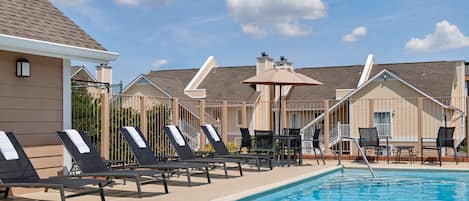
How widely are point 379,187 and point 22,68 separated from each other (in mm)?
6733

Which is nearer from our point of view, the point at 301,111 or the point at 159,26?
the point at 301,111

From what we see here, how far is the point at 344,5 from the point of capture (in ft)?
83.3

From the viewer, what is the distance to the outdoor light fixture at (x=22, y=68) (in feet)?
28.0

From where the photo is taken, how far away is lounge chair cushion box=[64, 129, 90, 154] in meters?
8.44

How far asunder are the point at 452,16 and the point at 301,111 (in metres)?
7.85

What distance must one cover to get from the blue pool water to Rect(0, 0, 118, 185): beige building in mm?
3274

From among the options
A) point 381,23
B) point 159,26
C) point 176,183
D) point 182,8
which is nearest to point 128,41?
point 159,26

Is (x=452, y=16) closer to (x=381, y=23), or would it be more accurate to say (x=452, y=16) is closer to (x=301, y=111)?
(x=381, y=23)

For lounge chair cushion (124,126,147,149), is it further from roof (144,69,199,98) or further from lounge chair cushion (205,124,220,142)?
roof (144,69,199,98)

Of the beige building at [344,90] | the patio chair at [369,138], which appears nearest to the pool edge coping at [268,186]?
the patio chair at [369,138]

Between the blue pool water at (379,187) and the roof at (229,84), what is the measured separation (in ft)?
71.9

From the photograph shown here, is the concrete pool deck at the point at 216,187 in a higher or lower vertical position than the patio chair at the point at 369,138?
lower

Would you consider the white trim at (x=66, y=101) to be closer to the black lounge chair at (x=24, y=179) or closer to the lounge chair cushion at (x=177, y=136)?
the black lounge chair at (x=24, y=179)

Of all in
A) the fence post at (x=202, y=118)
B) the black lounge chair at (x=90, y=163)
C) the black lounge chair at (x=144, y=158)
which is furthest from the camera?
the fence post at (x=202, y=118)
